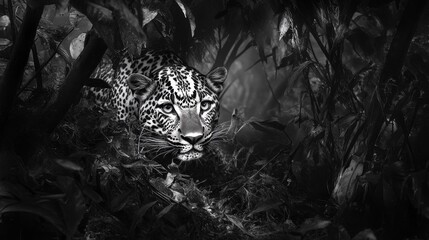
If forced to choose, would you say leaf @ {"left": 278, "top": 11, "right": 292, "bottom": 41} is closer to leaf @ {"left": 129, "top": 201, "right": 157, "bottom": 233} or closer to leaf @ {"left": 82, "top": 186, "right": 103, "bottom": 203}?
leaf @ {"left": 129, "top": 201, "right": 157, "bottom": 233}

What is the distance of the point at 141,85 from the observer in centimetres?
411

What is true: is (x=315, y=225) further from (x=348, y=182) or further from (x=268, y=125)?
(x=268, y=125)

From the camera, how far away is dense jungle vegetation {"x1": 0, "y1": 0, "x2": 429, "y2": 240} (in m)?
2.76

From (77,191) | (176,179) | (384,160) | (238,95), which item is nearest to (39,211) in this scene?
(77,191)

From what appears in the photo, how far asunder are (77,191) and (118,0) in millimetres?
832

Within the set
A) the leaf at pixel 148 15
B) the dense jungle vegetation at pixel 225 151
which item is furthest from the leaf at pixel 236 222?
the leaf at pixel 148 15

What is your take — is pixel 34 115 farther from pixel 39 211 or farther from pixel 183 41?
pixel 183 41

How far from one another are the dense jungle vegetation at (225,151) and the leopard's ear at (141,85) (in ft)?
0.74

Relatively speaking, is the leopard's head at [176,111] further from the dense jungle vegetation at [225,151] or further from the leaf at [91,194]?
the leaf at [91,194]

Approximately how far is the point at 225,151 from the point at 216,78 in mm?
657

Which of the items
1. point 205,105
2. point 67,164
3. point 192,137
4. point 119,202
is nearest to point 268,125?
point 205,105

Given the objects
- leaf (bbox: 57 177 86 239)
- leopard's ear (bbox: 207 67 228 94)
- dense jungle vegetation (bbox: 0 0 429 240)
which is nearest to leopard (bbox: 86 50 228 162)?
leopard's ear (bbox: 207 67 228 94)

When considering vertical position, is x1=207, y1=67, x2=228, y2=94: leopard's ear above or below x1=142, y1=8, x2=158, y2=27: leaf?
above

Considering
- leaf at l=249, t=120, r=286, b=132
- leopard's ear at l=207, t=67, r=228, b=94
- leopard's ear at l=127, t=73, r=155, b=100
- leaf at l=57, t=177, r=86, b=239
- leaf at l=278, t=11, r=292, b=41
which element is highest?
leaf at l=278, t=11, r=292, b=41
